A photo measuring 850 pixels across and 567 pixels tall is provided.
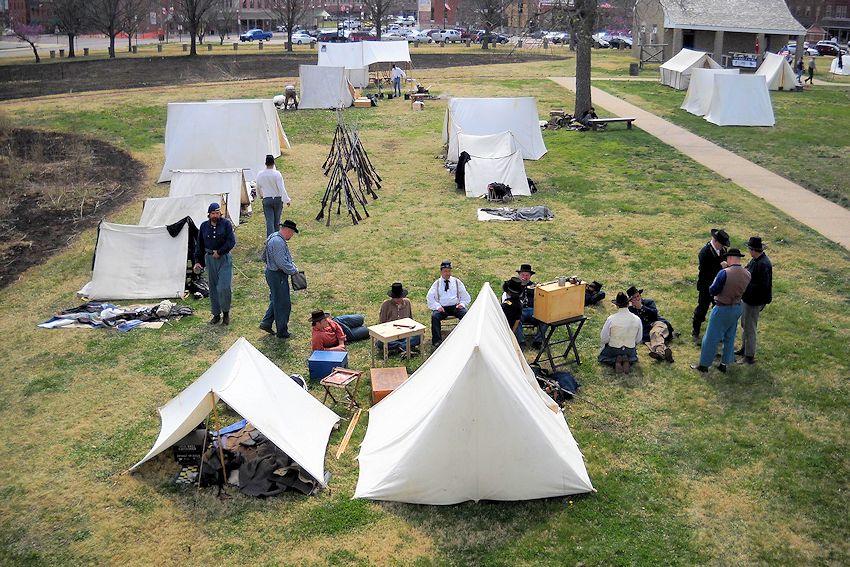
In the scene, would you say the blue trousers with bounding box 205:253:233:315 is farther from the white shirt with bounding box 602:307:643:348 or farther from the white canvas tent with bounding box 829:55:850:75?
the white canvas tent with bounding box 829:55:850:75

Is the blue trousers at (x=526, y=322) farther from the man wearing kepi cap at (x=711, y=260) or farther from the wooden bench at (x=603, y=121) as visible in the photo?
the wooden bench at (x=603, y=121)

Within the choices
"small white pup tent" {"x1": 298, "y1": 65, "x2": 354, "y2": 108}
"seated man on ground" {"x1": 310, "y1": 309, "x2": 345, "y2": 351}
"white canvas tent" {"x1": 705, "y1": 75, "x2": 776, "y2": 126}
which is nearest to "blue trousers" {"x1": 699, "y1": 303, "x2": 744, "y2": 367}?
"seated man on ground" {"x1": 310, "y1": 309, "x2": 345, "y2": 351}

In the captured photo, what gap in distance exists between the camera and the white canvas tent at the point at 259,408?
7.91m

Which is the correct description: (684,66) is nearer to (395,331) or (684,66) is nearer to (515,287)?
(515,287)

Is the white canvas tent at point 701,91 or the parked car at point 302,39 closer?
the white canvas tent at point 701,91

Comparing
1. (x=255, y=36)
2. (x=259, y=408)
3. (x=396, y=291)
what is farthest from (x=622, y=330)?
(x=255, y=36)

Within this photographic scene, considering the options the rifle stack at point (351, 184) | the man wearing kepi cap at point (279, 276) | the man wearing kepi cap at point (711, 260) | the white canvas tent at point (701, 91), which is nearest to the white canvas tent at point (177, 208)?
the rifle stack at point (351, 184)

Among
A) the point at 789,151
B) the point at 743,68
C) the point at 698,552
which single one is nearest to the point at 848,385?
the point at 698,552

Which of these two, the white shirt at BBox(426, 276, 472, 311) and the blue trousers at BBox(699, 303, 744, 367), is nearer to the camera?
the blue trousers at BBox(699, 303, 744, 367)

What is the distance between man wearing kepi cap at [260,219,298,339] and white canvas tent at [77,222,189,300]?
2.57 m

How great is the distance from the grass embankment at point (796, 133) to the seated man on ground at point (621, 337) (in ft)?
36.3

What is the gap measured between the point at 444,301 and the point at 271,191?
5410 mm

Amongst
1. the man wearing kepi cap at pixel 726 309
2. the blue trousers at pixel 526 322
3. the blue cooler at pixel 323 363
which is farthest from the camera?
the blue trousers at pixel 526 322

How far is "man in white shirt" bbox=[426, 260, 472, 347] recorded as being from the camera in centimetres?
1105
